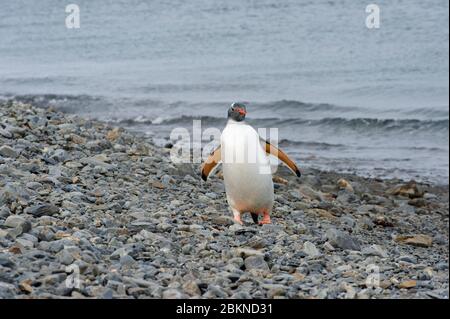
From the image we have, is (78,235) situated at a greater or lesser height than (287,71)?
lesser

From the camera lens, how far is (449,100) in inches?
692

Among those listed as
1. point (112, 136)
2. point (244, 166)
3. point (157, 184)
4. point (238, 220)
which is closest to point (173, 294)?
point (238, 220)

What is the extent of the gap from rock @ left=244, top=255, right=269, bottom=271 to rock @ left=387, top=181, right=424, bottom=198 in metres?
5.96

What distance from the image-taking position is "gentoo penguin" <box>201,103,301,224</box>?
6598 mm

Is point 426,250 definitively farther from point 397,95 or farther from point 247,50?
point 247,50

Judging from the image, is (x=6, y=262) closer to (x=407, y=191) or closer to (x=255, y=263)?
(x=255, y=263)

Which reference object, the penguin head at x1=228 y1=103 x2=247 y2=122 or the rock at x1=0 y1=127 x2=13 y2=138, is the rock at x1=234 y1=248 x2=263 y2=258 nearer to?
the penguin head at x1=228 y1=103 x2=247 y2=122

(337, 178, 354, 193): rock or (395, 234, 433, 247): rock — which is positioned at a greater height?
(337, 178, 354, 193): rock

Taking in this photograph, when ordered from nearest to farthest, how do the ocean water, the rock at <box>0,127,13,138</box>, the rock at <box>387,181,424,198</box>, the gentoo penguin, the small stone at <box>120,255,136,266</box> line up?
the small stone at <box>120,255,136,266</box>
the gentoo penguin
the rock at <box>0,127,13,138</box>
the rock at <box>387,181,424,198</box>
the ocean water

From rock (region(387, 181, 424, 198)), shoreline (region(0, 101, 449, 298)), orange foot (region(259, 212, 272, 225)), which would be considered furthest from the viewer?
rock (region(387, 181, 424, 198))

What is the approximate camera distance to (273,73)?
21.5 m

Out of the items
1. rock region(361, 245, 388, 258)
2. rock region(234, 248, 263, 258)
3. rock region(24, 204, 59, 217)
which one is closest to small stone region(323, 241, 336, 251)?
rock region(361, 245, 388, 258)

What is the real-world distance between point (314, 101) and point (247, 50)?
8.37m

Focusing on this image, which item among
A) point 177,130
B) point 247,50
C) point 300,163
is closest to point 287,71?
point 247,50
